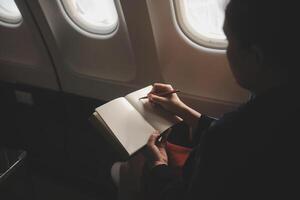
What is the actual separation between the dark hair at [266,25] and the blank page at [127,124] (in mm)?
638

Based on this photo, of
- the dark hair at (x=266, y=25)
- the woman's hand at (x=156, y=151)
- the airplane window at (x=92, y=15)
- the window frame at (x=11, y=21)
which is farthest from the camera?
the window frame at (x=11, y=21)

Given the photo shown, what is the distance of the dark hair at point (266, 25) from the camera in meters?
0.69

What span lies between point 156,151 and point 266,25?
0.66 meters

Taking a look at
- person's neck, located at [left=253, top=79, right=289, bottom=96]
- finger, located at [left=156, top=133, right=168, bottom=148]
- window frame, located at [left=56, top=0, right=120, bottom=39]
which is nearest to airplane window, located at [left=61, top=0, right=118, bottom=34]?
window frame, located at [left=56, top=0, right=120, bottom=39]

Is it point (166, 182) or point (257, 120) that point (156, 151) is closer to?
point (166, 182)

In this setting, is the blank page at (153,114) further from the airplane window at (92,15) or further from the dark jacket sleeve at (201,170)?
the airplane window at (92,15)

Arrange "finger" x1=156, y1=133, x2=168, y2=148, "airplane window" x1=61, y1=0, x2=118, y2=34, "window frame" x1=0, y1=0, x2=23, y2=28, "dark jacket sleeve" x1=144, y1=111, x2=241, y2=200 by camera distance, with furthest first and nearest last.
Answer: "window frame" x1=0, y1=0, x2=23, y2=28
"airplane window" x1=61, y1=0, x2=118, y2=34
"finger" x1=156, y1=133, x2=168, y2=148
"dark jacket sleeve" x1=144, y1=111, x2=241, y2=200

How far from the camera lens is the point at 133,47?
6.62ft

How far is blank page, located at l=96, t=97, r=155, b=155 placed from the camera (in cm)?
126

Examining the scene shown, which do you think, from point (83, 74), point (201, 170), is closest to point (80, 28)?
point (83, 74)

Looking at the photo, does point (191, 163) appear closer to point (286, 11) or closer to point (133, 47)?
point (286, 11)

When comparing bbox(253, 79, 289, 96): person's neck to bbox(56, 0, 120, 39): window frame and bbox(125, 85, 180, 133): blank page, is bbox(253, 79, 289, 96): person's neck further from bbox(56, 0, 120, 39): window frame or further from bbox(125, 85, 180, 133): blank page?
bbox(56, 0, 120, 39): window frame

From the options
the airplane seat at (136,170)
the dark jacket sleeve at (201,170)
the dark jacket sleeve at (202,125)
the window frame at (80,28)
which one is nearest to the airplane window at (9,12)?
the window frame at (80,28)

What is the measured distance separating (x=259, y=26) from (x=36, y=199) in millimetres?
2059
